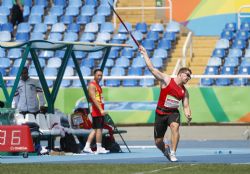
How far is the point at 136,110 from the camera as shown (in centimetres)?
3466

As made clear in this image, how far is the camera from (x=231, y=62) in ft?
120

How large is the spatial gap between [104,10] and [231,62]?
653cm

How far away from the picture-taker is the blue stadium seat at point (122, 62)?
3788 centimetres

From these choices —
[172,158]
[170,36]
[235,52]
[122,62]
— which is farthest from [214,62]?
[172,158]

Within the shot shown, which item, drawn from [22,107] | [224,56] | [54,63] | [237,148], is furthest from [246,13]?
[22,107]

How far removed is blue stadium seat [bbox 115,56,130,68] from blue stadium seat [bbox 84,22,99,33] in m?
2.62

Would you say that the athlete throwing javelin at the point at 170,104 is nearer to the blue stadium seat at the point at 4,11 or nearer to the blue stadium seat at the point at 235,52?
the blue stadium seat at the point at 235,52

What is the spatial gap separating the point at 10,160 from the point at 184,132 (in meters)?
10.8

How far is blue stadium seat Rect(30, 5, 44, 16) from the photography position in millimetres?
42281

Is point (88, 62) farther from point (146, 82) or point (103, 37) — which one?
point (146, 82)

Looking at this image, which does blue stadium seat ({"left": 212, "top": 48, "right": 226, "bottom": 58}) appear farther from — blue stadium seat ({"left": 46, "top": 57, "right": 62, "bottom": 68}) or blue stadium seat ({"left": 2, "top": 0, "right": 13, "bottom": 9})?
blue stadium seat ({"left": 2, "top": 0, "right": 13, "bottom": 9})

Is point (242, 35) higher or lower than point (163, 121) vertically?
lower

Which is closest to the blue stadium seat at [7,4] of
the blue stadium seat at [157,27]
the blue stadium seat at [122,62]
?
the blue stadium seat at [157,27]

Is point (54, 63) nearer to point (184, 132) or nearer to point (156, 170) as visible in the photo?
point (184, 132)
